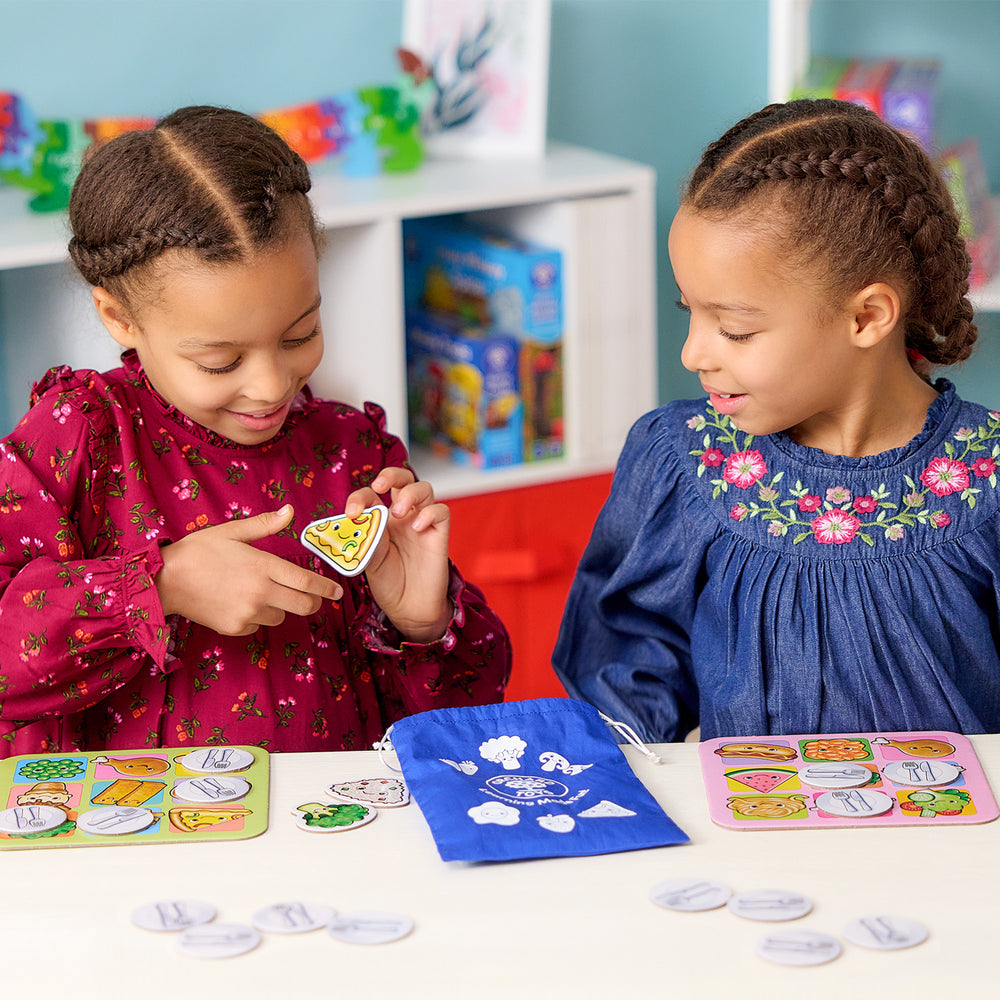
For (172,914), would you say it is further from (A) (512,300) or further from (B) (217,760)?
(A) (512,300)

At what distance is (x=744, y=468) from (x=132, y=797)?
0.65 m

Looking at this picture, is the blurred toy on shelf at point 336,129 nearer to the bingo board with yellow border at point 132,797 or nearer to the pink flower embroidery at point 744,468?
the pink flower embroidery at point 744,468

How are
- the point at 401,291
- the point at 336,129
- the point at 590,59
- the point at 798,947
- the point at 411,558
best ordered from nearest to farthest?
1. the point at 798,947
2. the point at 411,558
3. the point at 401,291
4. the point at 336,129
5. the point at 590,59

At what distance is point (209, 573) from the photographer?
3.78 ft

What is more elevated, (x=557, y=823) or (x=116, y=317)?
(x=116, y=317)

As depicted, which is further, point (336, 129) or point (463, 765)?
point (336, 129)

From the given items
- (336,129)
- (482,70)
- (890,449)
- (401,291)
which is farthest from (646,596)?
(482,70)

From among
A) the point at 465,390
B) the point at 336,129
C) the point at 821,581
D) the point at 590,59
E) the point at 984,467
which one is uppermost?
the point at 590,59

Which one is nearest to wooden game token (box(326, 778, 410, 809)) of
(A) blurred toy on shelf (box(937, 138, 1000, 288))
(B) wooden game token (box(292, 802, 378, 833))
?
(B) wooden game token (box(292, 802, 378, 833))

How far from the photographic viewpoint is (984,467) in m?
1.28

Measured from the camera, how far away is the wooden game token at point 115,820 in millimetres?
964

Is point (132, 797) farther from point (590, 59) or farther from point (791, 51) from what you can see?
point (590, 59)

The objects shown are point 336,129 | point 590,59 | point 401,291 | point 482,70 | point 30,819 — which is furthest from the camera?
point 590,59

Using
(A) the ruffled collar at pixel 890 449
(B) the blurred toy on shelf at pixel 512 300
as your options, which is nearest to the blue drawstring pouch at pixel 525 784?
(A) the ruffled collar at pixel 890 449
